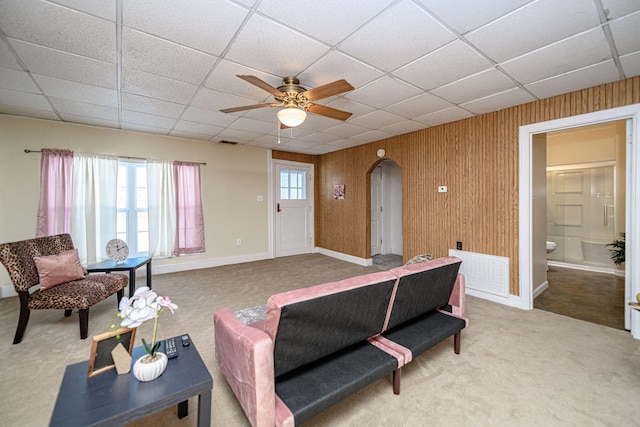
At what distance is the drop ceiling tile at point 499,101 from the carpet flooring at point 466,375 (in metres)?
2.49

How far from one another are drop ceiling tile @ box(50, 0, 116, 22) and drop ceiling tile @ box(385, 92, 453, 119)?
270cm

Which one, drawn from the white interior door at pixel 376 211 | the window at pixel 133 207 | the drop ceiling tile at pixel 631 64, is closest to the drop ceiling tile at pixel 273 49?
the drop ceiling tile at pixel 631 64

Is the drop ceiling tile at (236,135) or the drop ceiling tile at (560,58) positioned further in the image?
the drop ceiling tile at (236,135)

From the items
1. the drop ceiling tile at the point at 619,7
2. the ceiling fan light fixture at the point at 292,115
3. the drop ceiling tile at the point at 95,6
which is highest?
the drop ceiling tile at the point at 95,6

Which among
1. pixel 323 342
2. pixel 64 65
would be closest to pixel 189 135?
pixel 64 65

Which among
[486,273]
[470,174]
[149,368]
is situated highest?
[470,174]

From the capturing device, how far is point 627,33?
71.9 inches

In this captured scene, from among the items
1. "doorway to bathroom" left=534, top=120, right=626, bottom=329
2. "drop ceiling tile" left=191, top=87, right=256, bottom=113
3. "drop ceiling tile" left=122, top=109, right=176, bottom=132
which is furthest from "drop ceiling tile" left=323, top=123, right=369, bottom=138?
"doorway to bathroom" left=534, top=120, right=626, bottom=329

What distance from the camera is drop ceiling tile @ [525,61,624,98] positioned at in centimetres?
230

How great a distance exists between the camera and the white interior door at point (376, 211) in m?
6.23

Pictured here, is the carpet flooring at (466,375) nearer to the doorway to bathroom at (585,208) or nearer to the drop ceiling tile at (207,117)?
the doorway to bathroom at (585,208)

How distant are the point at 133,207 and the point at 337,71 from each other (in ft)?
13.5

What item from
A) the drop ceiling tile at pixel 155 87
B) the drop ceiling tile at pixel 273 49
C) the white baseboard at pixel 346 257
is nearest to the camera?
the drop ceiling tile at pixel 273 49

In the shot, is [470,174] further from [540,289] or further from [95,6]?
[95,6]
